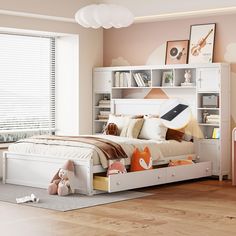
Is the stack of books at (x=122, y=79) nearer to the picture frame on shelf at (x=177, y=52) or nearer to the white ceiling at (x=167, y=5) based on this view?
the picture frame on shelf at (x=177, y=52)

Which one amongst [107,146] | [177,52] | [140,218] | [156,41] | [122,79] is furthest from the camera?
[122,79]

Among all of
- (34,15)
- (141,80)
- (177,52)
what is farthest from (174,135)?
(34,15)

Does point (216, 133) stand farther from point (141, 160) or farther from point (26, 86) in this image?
point (26, 86)

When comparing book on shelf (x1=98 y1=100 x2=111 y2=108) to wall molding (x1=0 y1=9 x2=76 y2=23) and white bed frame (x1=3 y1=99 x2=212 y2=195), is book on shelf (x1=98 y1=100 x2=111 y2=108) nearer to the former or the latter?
wall molding (x1=0 y1=9 x2=76 y2=23)

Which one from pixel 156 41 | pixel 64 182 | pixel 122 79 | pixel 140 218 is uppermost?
pixel 156 41

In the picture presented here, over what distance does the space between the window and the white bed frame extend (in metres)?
1.07

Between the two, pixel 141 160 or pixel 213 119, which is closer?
pixel 141 160

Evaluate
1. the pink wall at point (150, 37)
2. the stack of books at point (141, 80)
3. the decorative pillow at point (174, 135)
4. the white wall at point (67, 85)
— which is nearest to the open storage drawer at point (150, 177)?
→ the decorative pillow at point (174, 135)

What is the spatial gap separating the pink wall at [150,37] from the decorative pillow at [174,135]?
1082 mm

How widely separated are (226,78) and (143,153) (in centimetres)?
166

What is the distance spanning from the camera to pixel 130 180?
681 cm

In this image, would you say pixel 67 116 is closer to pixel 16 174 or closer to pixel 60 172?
pixel 16 174

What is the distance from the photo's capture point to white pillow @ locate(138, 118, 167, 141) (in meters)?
8.00

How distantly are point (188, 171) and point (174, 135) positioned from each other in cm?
70
